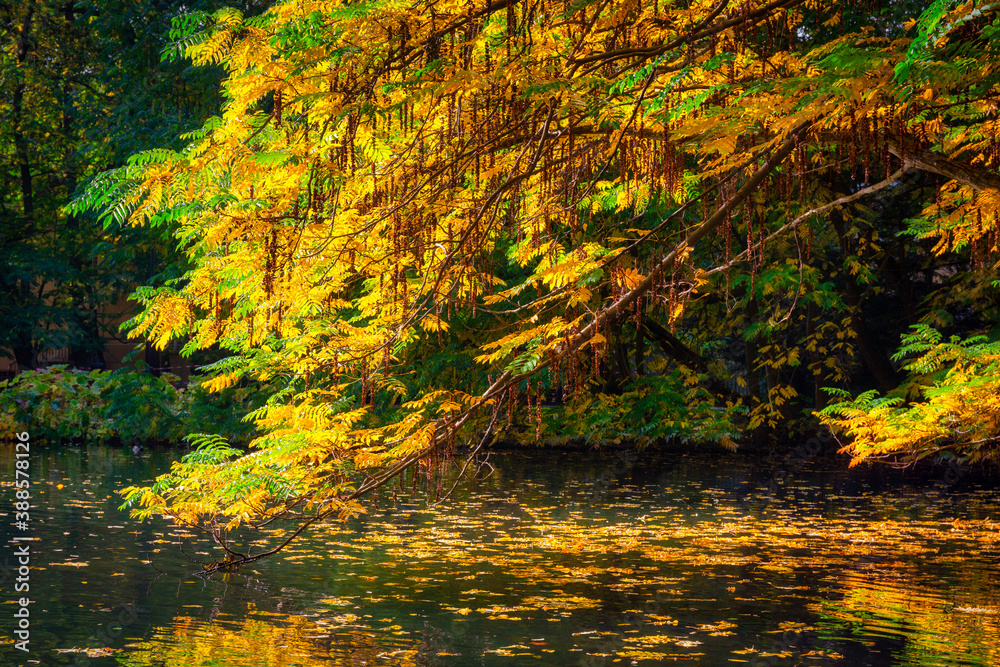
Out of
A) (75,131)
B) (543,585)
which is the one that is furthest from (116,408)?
(543,585)

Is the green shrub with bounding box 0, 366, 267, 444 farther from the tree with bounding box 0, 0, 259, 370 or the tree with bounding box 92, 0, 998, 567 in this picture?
the tree with bounding box 92, 0, 998, 567

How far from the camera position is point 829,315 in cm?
2897

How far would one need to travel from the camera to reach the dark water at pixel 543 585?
348 inches

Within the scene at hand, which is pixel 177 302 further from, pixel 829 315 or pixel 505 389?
pixel 829 315

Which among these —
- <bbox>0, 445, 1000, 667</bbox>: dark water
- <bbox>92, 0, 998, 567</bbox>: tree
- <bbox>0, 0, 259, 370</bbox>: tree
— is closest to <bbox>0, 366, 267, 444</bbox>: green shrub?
<bbox>0, 0, 259, 370</bbox>: tree

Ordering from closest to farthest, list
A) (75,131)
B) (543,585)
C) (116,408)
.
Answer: (543,585)
(116,408)
(75,131)

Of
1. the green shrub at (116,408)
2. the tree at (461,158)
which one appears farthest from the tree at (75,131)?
the tree at (461,158)

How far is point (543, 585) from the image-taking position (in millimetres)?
11664

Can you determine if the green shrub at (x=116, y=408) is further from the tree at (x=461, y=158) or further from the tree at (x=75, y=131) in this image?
the tree at (x=461, y=158)

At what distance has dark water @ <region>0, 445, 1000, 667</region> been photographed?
8836 millimetres

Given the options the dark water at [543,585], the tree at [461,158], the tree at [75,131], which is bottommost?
the dark water at [543,585]

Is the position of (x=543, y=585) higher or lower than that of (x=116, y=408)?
lower

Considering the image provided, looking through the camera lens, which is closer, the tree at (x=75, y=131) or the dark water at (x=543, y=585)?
the dark water at (x=543, y=585)

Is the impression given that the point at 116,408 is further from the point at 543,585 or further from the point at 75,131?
the point at 543,585
